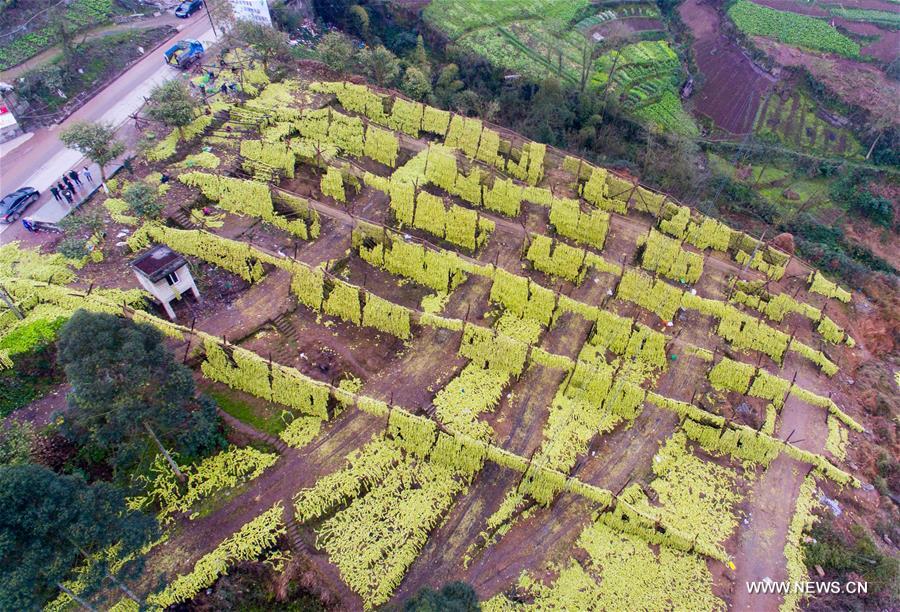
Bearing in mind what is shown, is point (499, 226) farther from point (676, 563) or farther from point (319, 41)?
point (319, 41)

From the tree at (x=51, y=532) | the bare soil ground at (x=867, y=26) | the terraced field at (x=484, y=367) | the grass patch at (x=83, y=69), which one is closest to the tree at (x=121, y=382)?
the tree at (x=51, y=532)

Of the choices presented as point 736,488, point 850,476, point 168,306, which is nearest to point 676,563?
point 736,488

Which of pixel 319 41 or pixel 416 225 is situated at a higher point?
pixel 319 41

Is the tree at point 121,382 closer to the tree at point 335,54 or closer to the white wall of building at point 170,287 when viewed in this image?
the white wall of building at point 170,287

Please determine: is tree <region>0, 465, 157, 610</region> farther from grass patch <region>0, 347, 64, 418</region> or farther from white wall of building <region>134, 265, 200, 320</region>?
white wall of building <region>134, 265, 200, 320</region>

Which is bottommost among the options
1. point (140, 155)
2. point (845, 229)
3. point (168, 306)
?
point (845, 229)

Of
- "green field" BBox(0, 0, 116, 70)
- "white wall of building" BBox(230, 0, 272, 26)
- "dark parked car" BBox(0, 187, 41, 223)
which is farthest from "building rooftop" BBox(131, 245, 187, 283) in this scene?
"white wall of building" BBox(230, 0, 272, 26)
